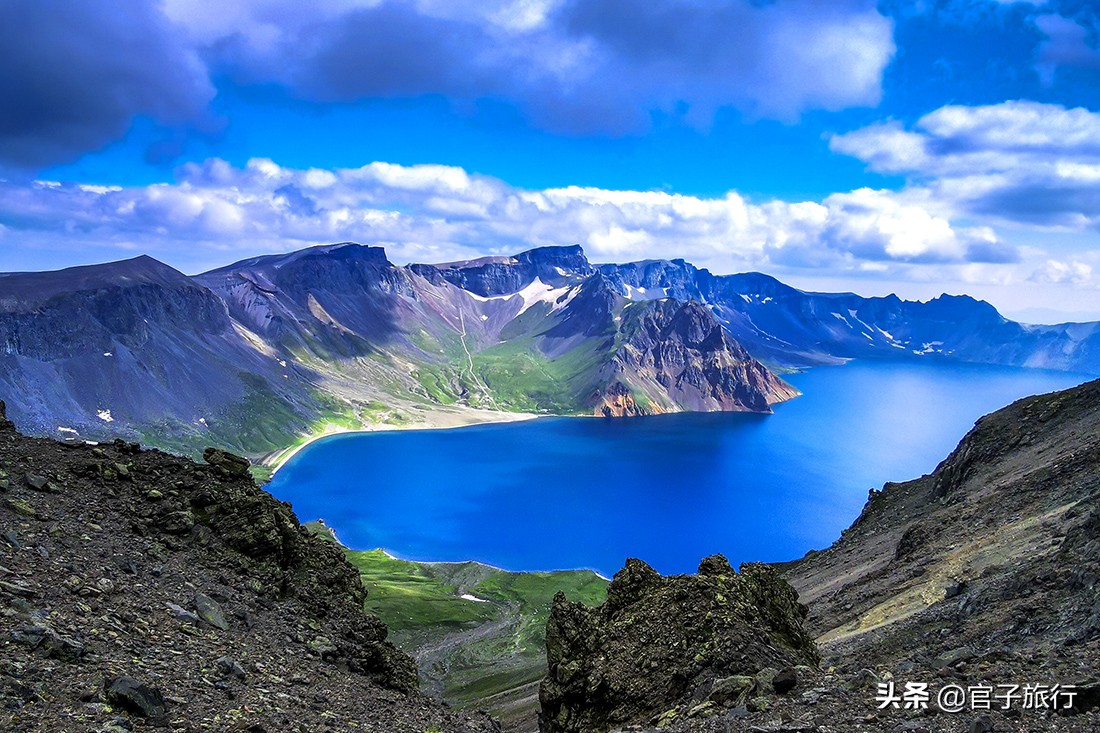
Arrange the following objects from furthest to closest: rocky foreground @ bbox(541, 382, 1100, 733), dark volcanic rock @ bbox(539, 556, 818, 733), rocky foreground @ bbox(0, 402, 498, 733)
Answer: dark volcanic rock @ bbox(539, 556, 818, 733) → rocky foreground @ bbox(0, 402, 498, 733) → rocky foreground @ bbox(541, 382, 1100, 733)

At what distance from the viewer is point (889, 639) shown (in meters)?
31.8

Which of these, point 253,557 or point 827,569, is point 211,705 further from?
point 827,569

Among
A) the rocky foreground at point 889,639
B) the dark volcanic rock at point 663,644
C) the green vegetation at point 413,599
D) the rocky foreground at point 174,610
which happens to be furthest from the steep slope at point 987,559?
the green vegetation at point 413,599

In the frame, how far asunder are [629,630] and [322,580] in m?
14.3

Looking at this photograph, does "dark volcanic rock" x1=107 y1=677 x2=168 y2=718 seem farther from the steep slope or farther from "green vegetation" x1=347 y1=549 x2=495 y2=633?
"green vegetation" x1=347 y1=549 x2=495 y2=633

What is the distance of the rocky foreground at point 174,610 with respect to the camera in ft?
55.0

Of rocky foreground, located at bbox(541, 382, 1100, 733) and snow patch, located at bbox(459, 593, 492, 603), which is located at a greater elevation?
rocky foreground, located at bbox(541, 382, 1100, 733)

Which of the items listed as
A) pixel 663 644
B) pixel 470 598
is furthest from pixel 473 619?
pixel 663 644

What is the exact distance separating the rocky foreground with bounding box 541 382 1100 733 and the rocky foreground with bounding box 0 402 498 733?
7127 millimetres

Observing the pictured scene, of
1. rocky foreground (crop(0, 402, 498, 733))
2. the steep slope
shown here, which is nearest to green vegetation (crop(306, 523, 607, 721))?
the steep slope

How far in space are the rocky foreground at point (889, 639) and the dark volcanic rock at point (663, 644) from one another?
57 millimetres

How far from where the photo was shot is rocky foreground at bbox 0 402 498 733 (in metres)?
16.8

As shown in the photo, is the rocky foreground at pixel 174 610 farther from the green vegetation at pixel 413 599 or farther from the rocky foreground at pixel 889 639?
the green vegetation at pixel 413 599

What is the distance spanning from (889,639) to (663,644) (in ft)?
50.9
